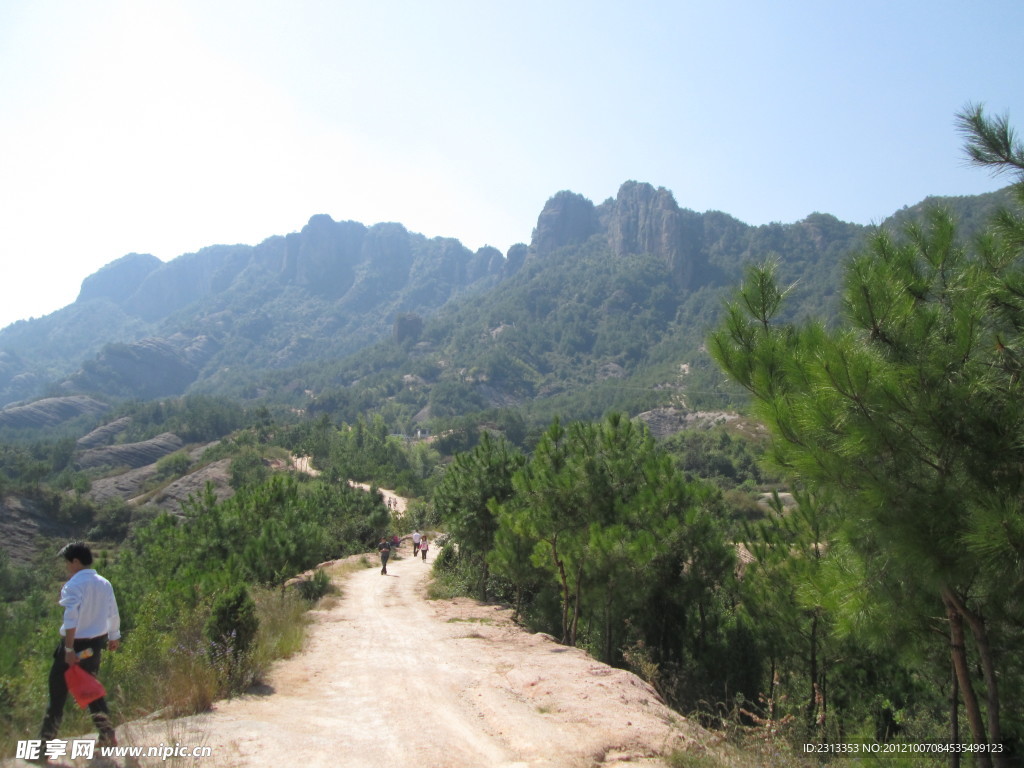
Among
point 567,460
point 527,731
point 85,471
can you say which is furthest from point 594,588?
point 85,471

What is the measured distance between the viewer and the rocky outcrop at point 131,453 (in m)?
91.4

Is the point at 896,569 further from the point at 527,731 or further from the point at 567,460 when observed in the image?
the point at 567,460

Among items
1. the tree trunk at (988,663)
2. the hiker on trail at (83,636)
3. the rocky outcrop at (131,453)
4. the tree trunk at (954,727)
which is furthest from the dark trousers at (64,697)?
the rocky outcrop at (131,453)

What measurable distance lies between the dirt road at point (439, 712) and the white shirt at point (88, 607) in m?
0.99

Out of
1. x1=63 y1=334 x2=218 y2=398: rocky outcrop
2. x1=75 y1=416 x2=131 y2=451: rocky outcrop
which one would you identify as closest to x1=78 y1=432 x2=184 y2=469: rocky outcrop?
x1=75 y1=416 x2=131 y2=451: rocky outcrop

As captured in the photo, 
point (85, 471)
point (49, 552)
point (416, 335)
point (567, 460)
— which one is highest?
point (416, 335)

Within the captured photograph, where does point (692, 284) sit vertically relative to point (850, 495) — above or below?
above

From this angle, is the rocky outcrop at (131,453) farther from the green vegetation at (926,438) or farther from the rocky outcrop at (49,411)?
the green vegetation at (926,438)

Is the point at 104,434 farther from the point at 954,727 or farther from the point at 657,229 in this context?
the point at 657,229

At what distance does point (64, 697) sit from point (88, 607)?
27.1 inches

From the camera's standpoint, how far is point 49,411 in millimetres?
134750

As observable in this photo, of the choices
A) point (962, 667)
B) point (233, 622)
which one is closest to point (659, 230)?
point (233, 622)

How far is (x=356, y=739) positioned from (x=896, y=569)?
4796 mm

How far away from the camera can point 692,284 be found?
170000 millimetres
